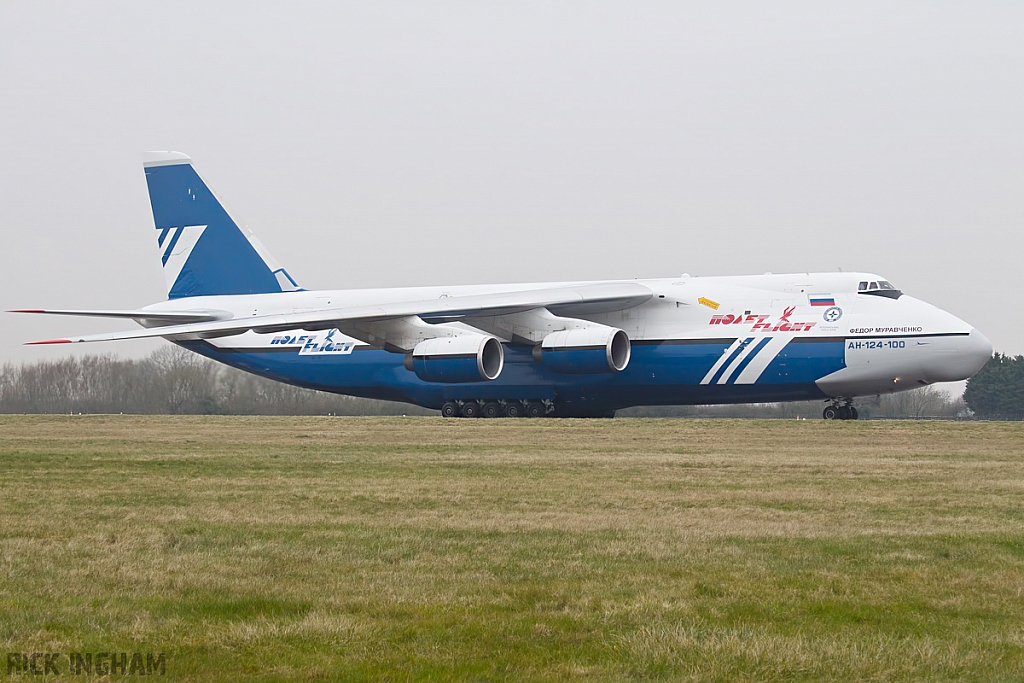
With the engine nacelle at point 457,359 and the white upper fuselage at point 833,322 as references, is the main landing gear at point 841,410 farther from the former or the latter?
the engine nacelle at point 457,359

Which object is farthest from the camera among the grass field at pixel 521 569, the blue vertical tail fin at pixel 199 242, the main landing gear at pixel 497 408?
the blue vertical tail fin at pixel 199 242

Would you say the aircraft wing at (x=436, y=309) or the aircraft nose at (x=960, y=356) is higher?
the aircraft wing at (x=436, y=309)

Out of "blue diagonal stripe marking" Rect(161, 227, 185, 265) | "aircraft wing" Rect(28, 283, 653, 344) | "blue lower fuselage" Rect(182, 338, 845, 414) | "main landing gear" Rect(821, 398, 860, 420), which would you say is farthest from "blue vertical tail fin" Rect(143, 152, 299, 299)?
"main landing gear" Rect(821, 398, 860, 420)

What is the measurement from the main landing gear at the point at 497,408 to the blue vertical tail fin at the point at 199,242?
20.2ft

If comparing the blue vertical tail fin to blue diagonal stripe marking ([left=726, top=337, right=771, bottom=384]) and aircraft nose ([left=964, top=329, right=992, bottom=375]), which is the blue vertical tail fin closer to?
A: blue diagonal stripe marking ([left=726, top=337, right=771, bottom=384])

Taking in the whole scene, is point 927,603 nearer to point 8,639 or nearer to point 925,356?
point 8,639

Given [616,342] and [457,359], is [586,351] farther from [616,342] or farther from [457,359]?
[457,359]

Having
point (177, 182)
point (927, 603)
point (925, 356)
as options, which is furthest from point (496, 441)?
point (177, 182)

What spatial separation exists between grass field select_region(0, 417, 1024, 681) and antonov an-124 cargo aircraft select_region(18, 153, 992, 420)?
1103cm

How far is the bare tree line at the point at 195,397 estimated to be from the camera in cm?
3244

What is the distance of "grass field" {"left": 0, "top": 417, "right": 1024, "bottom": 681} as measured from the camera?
463 cm

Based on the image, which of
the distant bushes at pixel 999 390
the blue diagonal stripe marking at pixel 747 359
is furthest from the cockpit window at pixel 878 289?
the distant bushes at pixel 999 390

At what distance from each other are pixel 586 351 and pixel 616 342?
0.86 metres

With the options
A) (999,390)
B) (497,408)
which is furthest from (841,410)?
(999,390)
